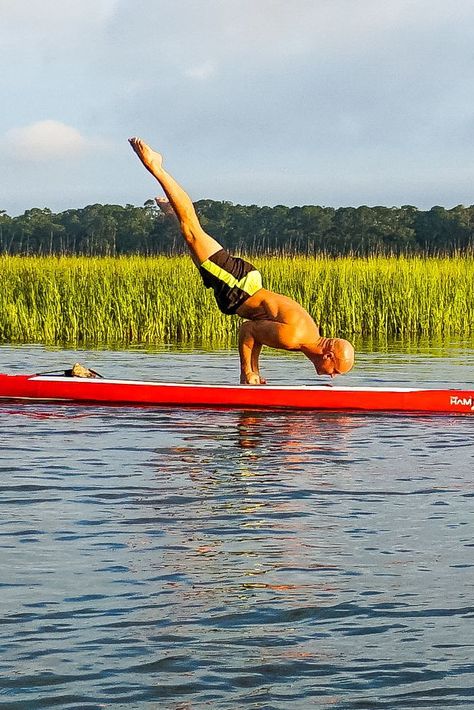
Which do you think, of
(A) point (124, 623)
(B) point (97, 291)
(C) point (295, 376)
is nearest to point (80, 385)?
(C) point (295, 376)

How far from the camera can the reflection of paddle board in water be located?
11188 mm

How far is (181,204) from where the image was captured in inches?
435

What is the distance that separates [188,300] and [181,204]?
34.6ft

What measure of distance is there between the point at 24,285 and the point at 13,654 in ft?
57.3

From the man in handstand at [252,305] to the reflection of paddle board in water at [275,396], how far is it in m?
0.27

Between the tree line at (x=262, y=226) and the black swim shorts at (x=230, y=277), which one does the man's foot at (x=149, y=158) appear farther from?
the tree line at (x=262, y=226)

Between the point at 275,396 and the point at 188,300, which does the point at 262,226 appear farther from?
the point at 275,396

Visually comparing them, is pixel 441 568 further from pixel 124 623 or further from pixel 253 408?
pixel 253 408

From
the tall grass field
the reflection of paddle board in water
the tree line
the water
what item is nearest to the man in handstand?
the reflection of paddle board in water

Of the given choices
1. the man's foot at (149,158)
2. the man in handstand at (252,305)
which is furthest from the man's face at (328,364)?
the man's foot at (149,158)

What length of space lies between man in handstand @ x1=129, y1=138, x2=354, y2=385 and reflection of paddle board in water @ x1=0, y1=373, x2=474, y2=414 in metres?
0.27

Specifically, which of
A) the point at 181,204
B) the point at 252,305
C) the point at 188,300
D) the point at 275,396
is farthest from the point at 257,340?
the point at 188,300

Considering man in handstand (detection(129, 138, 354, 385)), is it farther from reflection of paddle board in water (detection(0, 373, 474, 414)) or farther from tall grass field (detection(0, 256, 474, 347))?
tall grass field (detection(0, 256, 474, 347))

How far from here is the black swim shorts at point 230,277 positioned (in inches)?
441
